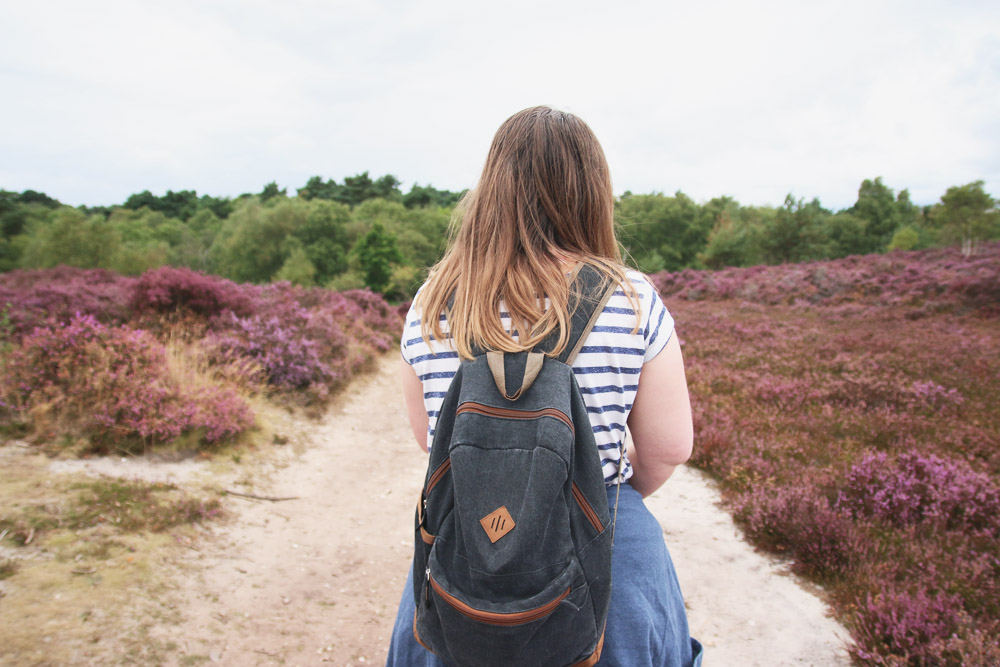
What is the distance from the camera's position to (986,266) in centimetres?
1556

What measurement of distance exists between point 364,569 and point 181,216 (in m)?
93.1

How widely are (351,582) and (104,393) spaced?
3.24 m

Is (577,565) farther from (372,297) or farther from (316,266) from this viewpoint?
(316,266)

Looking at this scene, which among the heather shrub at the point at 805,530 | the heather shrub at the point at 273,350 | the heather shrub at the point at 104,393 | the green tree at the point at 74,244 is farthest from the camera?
the green tree at the point at 74,244

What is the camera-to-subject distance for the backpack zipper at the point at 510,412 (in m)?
1.02

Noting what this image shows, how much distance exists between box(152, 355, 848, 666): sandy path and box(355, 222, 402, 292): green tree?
30.8 metres

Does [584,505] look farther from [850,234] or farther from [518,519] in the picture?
[850,234]

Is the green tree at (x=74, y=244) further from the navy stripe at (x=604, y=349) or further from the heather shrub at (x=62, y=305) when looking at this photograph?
the navy stripe at (x=604, y=349)

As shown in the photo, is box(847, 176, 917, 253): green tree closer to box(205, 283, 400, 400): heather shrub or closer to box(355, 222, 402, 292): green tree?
box(355, 222, 402, 292): green tree

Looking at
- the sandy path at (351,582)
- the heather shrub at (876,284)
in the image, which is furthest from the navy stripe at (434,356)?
the heather shrub at (876,284)

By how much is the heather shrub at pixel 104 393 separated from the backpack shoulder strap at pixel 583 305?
5043 mm

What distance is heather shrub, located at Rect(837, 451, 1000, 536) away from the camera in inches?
143

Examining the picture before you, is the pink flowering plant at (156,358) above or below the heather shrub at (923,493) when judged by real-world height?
above

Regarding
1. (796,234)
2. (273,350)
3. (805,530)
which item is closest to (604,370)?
(805,530)
